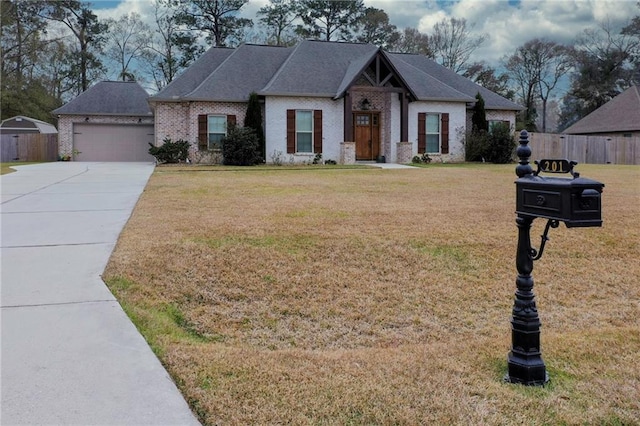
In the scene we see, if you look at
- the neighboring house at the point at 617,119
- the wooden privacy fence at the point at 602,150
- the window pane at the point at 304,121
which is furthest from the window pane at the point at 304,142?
the neighboring house at the point at 617,119

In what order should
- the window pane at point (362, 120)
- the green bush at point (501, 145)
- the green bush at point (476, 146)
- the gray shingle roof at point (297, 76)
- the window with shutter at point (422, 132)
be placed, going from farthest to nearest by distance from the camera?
the window with shutter at point (422, 132)
the window pane at point (362, 120)
the green bush at point (476, 146)
the green bush at point (501, 145)
the gray shingle roof at point (297, 76)

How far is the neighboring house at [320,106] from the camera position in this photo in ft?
69.8

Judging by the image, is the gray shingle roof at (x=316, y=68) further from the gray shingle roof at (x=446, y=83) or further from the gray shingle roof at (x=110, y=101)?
the gray shingle roof at (x=110, y=101)

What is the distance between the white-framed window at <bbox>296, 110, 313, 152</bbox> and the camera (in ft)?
71.0

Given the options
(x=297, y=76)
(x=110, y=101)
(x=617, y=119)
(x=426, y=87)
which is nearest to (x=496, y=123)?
(x=426, y=87)

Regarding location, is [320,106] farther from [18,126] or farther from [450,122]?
[18,126]

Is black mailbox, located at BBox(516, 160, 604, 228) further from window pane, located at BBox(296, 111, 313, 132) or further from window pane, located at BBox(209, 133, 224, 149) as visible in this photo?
window pane, located at BBox(209, 133, 224, 149)

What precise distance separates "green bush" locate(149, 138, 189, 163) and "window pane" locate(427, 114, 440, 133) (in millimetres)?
10223

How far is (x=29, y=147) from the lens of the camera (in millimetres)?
28031

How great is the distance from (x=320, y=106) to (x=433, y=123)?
5.08m

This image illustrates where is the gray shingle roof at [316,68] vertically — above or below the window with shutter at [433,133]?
above

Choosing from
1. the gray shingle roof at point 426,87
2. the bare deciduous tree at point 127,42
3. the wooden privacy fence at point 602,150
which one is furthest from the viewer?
the bare deciduous tree at point 127,42

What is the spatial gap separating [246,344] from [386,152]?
764 inches

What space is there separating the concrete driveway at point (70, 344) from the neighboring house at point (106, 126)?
74.5 ft
